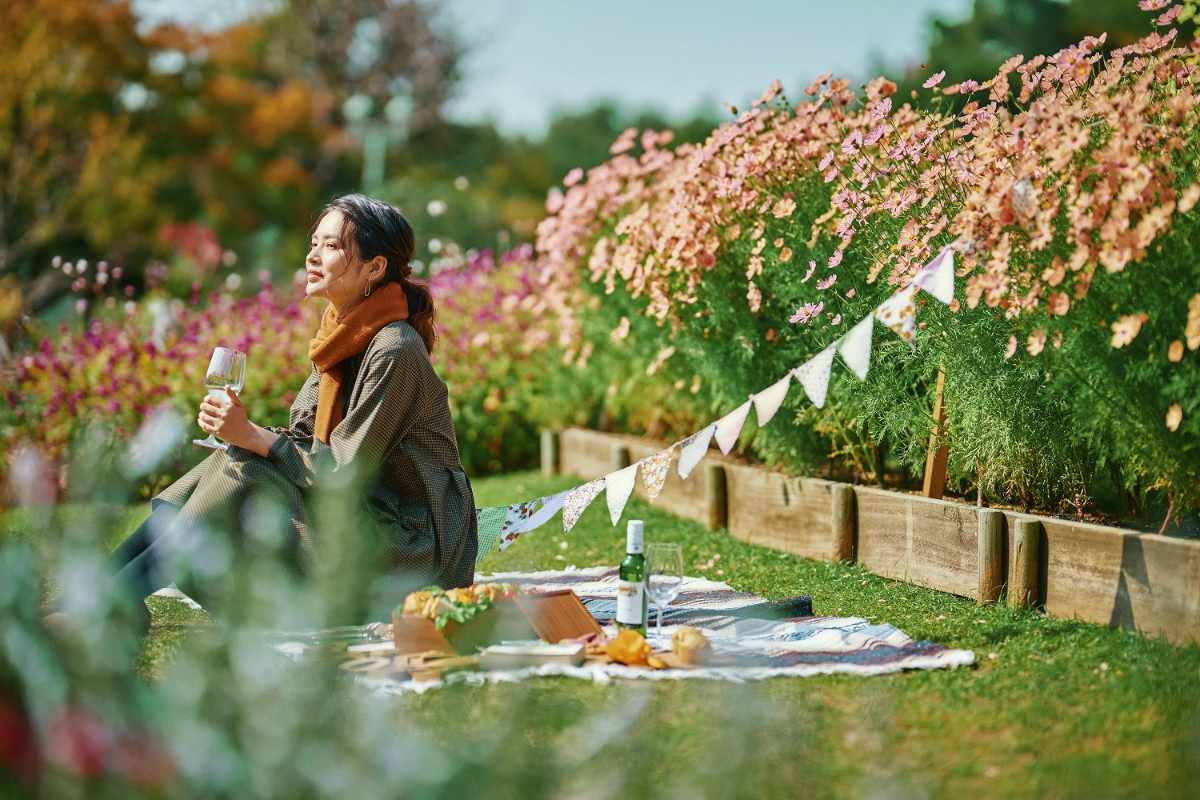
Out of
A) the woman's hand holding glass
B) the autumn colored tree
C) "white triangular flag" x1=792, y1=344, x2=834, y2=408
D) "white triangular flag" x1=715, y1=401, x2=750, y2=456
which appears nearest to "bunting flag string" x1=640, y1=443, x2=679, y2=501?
"white triangular flag" x1=715, y1=401, x2=750, y2=456

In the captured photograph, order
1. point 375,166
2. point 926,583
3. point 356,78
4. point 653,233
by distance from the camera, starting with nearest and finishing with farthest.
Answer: point 926,583
point 653,233
point 375,166
point 356,78

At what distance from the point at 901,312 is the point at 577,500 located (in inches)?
58.9

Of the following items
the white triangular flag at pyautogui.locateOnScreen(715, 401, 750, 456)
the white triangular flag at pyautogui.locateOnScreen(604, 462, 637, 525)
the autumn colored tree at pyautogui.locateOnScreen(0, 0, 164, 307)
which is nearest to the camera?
the white triangular flag at pyautogui.locateOnScreen(715, 401, 750, 456)

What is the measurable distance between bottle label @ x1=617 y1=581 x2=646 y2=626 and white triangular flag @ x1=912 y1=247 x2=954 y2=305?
4.15 ft

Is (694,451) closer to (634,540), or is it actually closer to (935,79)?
(634,540)

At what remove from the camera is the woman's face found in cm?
407

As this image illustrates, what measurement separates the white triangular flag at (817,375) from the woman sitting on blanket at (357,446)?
1207mm

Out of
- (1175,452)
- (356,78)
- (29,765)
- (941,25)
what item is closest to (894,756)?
(1175,452)

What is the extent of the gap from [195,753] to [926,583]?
3.49 meters

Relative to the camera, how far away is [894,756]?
8.98ft

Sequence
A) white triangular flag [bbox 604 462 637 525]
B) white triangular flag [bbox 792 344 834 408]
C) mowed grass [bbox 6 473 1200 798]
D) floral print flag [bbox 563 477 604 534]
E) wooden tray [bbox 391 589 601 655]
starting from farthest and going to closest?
floral print flag [bbox 563 477 604 534]
white triangular flag [bbox 604 462 637 525]
white triangular flag [bbox 792 344 834 408]
wooden tray [bbox 391 589 601 655]
mowed grass [bbox 6 473 1200 798]

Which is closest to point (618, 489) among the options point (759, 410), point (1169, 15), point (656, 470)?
point (656, 470)

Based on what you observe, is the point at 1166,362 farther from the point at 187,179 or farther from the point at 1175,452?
the point at 187,179

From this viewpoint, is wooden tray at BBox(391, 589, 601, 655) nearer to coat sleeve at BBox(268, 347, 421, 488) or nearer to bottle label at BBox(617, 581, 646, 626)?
bottle label at BBox(617, 581, 646, 626)
